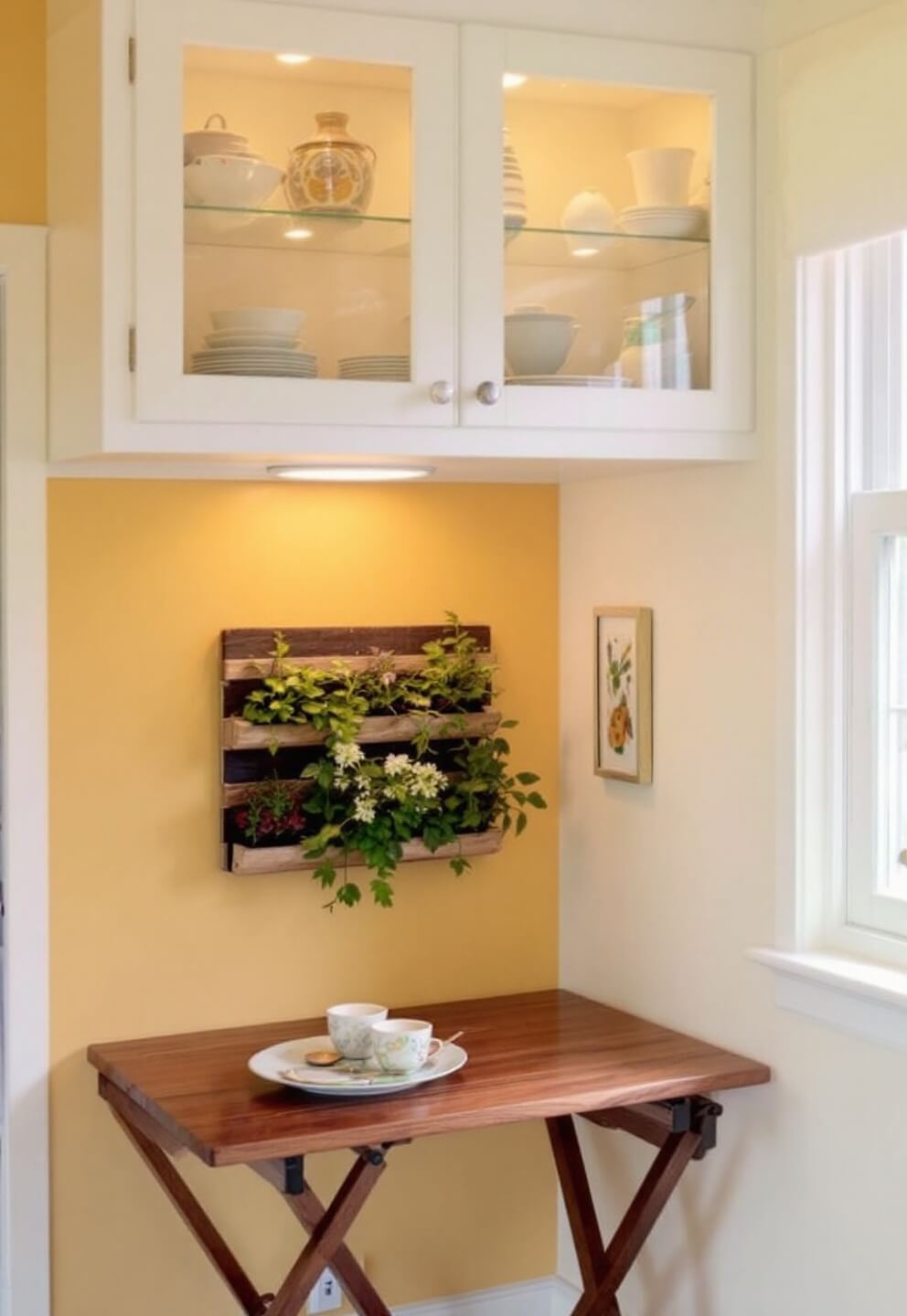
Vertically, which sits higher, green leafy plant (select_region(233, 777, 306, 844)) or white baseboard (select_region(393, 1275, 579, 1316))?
green leafy plant (select_region(233, 777, 306, 844))

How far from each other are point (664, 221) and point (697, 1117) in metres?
1.32

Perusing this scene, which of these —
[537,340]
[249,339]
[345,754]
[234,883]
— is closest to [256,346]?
[249,339]

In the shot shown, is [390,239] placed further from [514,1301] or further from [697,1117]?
[514,1301]

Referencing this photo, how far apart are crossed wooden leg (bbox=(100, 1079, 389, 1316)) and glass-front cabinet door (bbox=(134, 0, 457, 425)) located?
40.6 inches

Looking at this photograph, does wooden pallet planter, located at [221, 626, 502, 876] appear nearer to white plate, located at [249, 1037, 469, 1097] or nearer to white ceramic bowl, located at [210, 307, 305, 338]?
white plate, located at [249, 1037, 469, 1097]

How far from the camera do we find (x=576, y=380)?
2.48m

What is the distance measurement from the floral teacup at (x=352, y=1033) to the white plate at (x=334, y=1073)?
0.06ft

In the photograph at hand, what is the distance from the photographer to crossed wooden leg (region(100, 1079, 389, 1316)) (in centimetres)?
236

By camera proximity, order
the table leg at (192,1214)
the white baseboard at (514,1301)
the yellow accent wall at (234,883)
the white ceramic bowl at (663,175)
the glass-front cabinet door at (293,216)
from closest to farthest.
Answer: the glass-front cabinet door at (293,216) → the white ceramic bowl at (663,175) → the table leg at (192,1214) → the yellow accent wall at (234,883) → the white baseboard at (514,1301)

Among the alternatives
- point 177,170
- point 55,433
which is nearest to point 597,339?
point 177,170

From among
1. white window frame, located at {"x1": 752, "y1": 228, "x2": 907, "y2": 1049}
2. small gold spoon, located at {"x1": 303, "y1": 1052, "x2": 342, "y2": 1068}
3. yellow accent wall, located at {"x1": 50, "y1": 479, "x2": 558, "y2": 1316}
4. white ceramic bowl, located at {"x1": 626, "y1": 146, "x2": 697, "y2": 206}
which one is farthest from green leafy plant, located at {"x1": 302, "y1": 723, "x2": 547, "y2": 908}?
white ceramic bowl, located at {"x1": 626, "y1": 146, "x2": 697, "y2": 206}

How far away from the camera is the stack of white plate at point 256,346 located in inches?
90.6

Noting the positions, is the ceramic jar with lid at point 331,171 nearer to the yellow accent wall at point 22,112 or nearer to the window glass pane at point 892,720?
the yellow accent wall at point 22,112

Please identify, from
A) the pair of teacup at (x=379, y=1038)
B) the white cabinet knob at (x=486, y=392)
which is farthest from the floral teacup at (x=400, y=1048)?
the white cabinet knob at (x=486, y=392)
